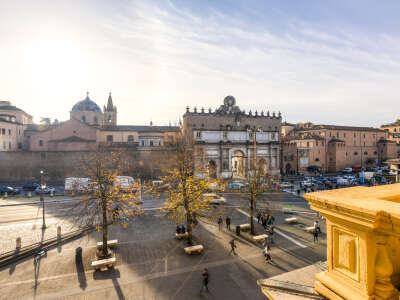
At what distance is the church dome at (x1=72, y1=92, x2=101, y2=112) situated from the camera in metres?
Result: 76.2

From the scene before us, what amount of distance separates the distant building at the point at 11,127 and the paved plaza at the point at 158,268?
5229cm

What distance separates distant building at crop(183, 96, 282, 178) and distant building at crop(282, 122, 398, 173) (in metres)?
7.36

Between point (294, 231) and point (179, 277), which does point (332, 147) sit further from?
point (179, 277)

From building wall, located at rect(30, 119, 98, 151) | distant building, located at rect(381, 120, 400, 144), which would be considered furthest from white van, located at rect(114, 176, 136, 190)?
distant building, located at rect(381, 120, 400, 144)

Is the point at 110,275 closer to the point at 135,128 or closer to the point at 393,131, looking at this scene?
the point at 135,128

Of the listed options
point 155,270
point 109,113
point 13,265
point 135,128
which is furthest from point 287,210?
point 109,113

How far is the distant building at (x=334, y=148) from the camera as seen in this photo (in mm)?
60969

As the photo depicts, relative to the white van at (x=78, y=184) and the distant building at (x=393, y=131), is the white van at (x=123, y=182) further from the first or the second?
the distant building at (x=393, y=131)

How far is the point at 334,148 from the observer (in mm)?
63406

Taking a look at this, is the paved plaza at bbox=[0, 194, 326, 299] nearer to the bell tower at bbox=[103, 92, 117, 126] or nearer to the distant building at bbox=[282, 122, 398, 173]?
the distant building at bbox=[282, 122, 398, 173]

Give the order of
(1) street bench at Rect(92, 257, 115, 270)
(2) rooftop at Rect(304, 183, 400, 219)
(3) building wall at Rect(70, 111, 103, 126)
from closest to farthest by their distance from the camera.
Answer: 1. (2) rooftop at Rect(304, 183, 400, 219)
2. (1) street bench at Rect(92, 257, 115, 270)
3. (3) building wall at Rect(70, 111, 103, 126)

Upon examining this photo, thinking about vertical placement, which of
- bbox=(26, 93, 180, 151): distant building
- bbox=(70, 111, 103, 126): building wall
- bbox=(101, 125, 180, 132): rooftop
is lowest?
bbox=(26, 93, 180, 151): distant building

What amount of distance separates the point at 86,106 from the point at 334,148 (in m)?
77.8

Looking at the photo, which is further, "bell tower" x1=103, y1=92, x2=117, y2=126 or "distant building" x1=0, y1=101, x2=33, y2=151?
"bell tower" x1=103, y1=92, x2=117, y2=126
